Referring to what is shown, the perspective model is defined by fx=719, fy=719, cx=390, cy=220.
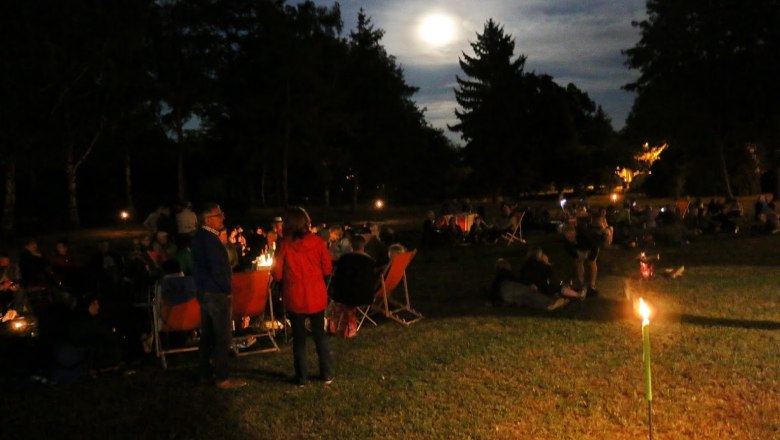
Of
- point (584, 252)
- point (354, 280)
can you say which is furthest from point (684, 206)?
point (354, 280)

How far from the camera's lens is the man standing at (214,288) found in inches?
231

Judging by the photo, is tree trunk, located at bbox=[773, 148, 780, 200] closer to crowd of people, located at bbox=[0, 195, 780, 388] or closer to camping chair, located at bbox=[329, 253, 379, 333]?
crowd of people, located at bbox=[0, 195, 780, 388]

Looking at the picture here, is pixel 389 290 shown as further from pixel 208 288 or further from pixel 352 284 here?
pixel 208 288

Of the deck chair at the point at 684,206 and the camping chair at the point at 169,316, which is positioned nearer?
the camping chair at the point at 169,316

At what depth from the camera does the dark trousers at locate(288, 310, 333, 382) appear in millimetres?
6035

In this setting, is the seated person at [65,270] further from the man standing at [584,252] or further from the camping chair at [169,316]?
the man standing at [584,252]

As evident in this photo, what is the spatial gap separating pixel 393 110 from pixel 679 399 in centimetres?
3520

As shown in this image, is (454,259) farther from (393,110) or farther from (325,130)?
(393,110)

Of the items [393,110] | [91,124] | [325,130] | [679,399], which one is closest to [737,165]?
[393,110]

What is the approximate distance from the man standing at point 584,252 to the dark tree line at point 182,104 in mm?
21740

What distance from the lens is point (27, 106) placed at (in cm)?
2645

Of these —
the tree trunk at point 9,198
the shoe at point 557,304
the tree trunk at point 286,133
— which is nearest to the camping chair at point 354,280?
the shoe at point 557,304

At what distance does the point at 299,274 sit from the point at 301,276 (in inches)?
0.9

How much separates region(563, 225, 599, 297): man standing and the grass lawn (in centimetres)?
127
